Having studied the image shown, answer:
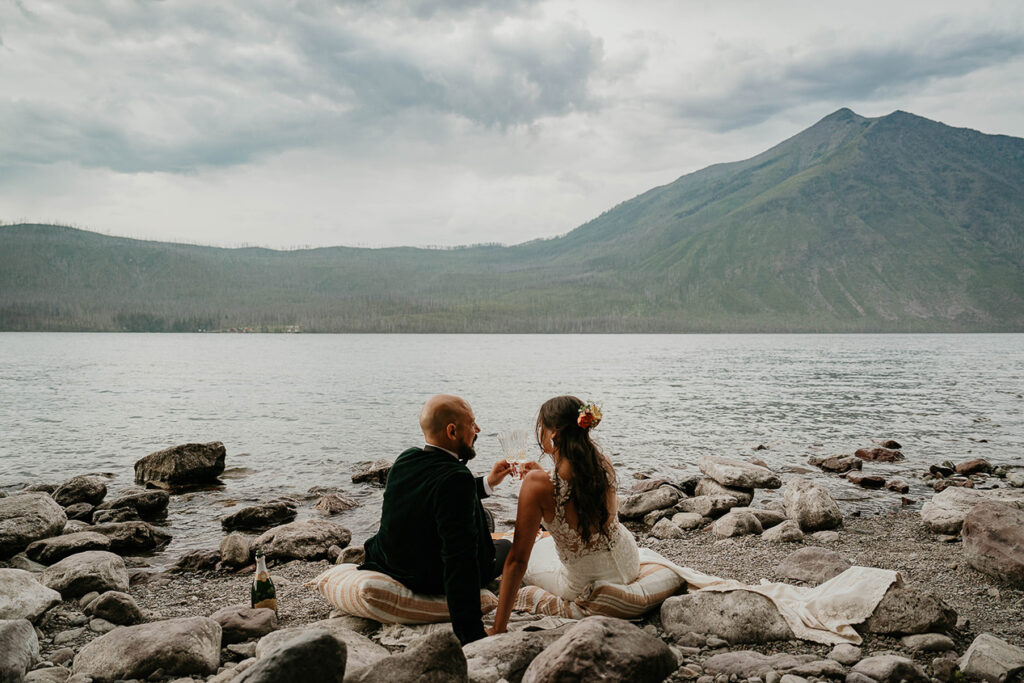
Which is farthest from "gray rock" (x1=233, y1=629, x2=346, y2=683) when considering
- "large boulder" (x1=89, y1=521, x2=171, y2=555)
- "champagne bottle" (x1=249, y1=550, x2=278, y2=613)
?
"large boulder" (x1=89, y1=521, x2=171, y2=555)

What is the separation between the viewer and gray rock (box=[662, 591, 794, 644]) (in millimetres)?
6898

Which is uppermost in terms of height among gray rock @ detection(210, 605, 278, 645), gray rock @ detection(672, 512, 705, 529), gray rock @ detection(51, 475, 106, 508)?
gray rock @ detection(210, 605, 278, 645)

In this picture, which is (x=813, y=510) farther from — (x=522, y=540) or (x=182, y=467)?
(x=182, y=467)

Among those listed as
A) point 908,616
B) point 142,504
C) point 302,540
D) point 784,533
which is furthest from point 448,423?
point 142,504

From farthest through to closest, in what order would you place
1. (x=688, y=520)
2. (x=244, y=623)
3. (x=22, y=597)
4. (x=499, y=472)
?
1. (x=688, y=520)
2. (x=22, y=597)
3. (x=244, y=623)
4. (x=499, y=472)

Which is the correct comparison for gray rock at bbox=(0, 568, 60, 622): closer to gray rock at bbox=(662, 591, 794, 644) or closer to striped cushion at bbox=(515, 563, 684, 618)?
striped cushion at bbox=(515, 563, 684, 618)

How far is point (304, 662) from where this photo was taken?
4.49 m

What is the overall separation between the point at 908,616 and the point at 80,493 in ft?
61.5

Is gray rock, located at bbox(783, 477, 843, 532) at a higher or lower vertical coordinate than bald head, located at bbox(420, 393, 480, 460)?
lower

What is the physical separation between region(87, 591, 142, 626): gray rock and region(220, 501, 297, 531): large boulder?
651cm

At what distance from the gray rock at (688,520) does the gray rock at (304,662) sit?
10.6 m

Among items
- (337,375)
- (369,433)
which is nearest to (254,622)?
(369,433)

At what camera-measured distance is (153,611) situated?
9469 mm

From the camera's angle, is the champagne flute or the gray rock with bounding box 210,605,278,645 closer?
the champagne flute
